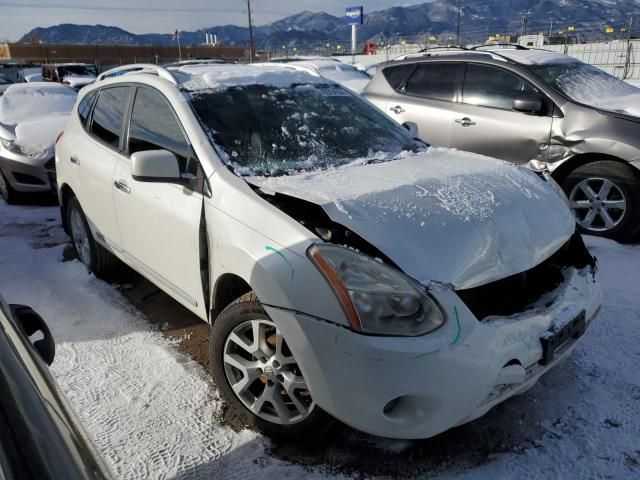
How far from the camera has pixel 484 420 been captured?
247 cm

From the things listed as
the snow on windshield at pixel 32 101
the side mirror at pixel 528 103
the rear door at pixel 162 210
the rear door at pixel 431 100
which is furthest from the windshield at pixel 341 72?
the rear door at pixel 162 210

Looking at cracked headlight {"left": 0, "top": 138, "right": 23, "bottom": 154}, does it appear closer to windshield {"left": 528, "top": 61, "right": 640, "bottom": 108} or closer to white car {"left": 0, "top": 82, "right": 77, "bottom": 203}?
white car {"left": 0, "top": 82, "right": 77, "bottom": 203}

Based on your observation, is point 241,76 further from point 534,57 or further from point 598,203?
point 534,57

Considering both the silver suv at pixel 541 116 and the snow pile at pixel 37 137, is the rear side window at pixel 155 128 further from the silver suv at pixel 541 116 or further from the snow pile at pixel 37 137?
the snow pile at pixel 37 137

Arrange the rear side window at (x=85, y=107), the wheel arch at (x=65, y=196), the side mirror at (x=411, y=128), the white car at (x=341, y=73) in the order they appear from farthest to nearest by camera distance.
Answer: the white car at (x=341, y=73) < the wheel arch at (x=65, y=196) < the rear side window at (x=85, y=107) < the side mirror at (x=411, y=128)

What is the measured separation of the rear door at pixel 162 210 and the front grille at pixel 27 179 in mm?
3771

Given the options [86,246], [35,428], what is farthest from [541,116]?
[35,428]

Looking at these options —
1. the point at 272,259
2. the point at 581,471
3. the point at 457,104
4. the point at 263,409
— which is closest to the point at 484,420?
the point at 581,471

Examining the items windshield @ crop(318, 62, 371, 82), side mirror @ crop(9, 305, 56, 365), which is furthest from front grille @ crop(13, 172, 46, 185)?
windshield @ crop(318, 62, 371, 82)

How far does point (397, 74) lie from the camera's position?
21.3ft

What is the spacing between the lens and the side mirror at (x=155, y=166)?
2574 millimetres

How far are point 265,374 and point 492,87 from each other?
175 inches

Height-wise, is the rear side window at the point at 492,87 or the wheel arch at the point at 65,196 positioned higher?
the rear side window at the point at 492,87

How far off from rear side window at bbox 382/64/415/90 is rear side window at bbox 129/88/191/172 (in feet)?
12.7
